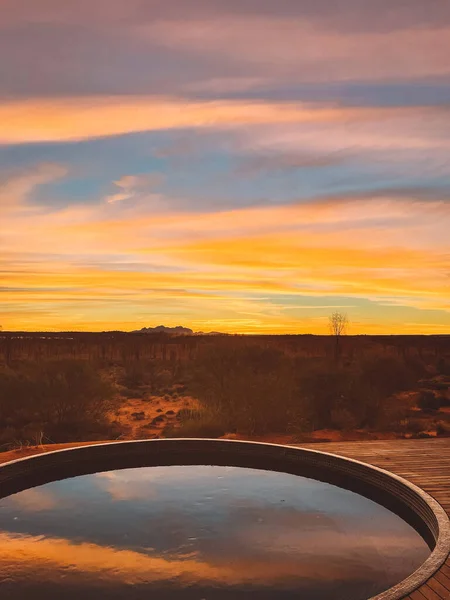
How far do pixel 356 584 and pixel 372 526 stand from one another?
70.8 inches

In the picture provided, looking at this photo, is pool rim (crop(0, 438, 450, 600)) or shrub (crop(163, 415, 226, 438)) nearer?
pool rim (crop(0, 438, 450, 600))

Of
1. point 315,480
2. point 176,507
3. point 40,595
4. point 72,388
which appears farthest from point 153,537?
point 72,388

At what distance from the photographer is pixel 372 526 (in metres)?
7.73

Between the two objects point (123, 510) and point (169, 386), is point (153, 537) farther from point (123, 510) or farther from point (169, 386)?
point (169, 386)

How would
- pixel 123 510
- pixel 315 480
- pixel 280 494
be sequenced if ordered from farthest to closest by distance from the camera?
1. pixel 315 480
2. pixel 280 494
3. pixel 123 510

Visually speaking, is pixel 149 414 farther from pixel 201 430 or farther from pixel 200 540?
pixel 200 540

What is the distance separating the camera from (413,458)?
973 cm

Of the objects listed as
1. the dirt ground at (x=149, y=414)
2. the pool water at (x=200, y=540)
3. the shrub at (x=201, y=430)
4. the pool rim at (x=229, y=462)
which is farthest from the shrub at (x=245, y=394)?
the pool water at (x=200, y=540)

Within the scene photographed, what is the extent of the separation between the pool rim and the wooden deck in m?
0.27

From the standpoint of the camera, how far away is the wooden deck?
823cm

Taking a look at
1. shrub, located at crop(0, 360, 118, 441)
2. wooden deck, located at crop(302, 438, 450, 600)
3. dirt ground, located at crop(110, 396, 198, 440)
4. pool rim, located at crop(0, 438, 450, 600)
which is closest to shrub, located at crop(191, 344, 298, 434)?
dirt ground, located at crop(110, 396, 198, 440)

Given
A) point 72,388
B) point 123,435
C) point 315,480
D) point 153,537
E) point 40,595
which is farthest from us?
point 72,388

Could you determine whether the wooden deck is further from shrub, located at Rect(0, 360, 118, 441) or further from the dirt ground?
shrub, located at Rect(0, 360, 118, 441)

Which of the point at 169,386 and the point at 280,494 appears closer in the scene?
the point at 280,494
